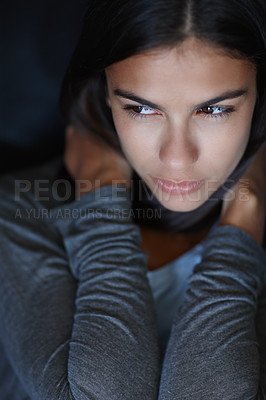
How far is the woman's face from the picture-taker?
0.76m

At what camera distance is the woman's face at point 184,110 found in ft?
2.50

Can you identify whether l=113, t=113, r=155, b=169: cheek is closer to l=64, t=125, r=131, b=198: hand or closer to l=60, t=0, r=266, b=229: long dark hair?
l=60, t=0, r=266, b=229: long dark hair

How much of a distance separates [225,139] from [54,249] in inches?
19.3

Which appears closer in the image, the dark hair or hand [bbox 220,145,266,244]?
the dark hair

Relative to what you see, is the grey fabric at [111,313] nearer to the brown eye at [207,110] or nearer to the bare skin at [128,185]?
the bare skin at [128,185]

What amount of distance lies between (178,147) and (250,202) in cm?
34

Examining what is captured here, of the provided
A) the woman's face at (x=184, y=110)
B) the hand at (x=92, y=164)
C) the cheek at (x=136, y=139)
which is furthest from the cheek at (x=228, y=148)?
the hand at (x=92, y=164)

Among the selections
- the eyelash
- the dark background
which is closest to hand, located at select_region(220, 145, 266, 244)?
the eyelash

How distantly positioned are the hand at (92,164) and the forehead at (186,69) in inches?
15.1

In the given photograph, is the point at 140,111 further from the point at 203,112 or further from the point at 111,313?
the point at 111,313

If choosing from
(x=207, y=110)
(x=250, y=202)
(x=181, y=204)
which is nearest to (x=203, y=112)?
(x=207, y=110)

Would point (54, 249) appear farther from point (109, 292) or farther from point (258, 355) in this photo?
point (258, 355)

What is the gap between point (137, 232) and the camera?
40.3 inches

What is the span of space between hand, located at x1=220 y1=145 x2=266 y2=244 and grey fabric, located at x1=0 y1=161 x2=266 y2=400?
5 centimetres
